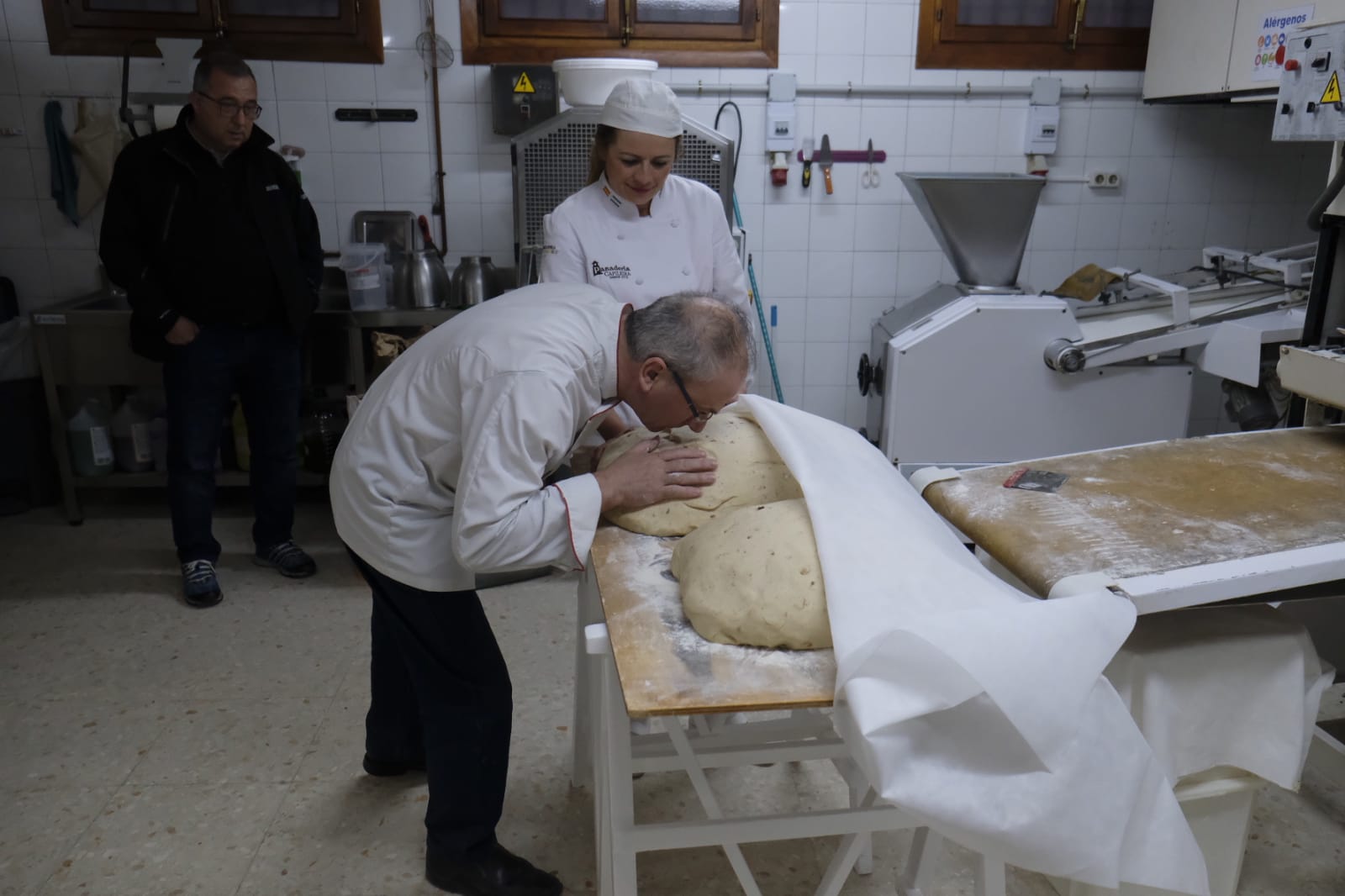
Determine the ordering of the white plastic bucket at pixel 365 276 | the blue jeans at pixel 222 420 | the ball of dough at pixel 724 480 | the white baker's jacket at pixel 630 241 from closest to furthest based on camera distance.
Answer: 1. the ball of dough at pixel 724 480
2. the white baker's jacket at pixel 630 241
3. the blue jeans at pixel 222 420
4. the white plastic bucket at pixel 365 276

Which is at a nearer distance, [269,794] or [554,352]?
[554,352]

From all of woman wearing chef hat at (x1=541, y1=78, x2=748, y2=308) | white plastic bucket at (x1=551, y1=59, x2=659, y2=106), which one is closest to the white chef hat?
woman wearing chef hat at (x1=541, y1=78, x2=748, y2=308)

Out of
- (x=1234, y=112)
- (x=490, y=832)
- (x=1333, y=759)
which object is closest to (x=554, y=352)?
(x=490, y=832)

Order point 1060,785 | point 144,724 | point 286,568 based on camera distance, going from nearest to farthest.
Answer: point 1060,785 < point 144,724 < point 286,568

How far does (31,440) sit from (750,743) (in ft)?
10.9

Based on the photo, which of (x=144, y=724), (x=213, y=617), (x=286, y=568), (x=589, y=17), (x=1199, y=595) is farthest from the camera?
(x=589, y=17)

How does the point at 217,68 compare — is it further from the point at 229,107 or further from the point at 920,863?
the point at 920,863

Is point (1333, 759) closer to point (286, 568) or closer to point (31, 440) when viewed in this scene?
point (286, 568)

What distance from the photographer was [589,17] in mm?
3732

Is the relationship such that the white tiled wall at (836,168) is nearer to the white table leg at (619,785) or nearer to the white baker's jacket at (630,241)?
the white baker's jacket at (630,241)

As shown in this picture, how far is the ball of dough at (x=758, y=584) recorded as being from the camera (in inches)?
50.6

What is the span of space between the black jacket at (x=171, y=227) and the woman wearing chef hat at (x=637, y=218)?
1.13 metres

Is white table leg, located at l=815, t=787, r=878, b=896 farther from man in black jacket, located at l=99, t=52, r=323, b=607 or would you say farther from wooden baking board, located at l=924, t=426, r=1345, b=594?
man in black jacket, located at l=99, t=52, r=323, b=607

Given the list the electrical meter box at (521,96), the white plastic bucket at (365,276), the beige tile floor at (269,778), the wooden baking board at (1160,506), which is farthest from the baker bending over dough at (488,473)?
the electrical meter box at (521,96)
